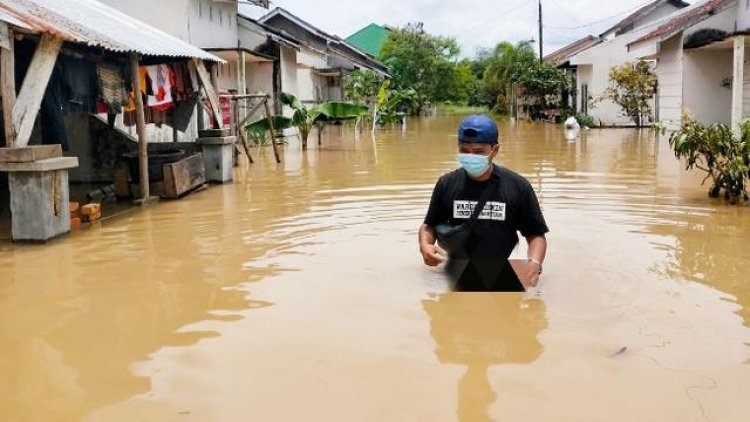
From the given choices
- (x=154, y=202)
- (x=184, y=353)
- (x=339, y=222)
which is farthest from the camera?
(x=154, y=202)

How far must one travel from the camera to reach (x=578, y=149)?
21125 millimetres

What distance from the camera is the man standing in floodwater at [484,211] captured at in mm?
5336

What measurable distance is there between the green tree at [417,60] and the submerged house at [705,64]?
27.7 meters

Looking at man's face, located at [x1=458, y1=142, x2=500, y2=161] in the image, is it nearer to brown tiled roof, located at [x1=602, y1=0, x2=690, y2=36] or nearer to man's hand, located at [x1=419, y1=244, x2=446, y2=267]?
man's hand, located at [x1=419, y1=244, x2=446, y2=267]

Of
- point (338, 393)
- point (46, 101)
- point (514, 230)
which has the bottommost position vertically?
point (338, 393)

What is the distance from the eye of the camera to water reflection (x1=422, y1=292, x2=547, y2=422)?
13.5 ft

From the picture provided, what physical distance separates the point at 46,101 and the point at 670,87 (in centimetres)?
2307

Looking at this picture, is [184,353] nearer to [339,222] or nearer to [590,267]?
[590,267]

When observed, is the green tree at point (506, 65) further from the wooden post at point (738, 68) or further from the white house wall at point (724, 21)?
the wooden post at point (738, 68)

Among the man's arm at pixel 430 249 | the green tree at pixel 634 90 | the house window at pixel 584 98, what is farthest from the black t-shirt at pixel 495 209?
the house window at pixel 584 98

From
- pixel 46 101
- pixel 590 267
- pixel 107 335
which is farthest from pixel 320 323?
pixel 46 101

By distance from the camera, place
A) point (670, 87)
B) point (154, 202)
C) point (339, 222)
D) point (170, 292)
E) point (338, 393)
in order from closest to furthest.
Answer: point (338, 393) → point (170, 292) → point (339, 222) → point (154, 202) → point (670, 87)

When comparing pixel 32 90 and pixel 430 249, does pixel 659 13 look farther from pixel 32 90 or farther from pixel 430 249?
pixel 430 249

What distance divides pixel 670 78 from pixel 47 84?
2344 cm
